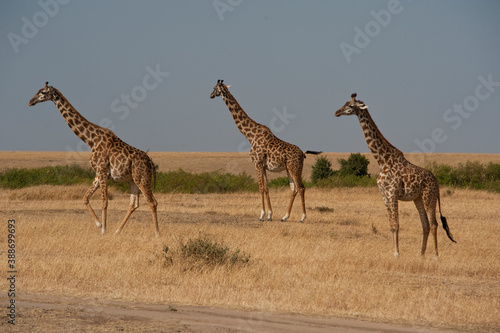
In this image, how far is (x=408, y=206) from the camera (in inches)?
947

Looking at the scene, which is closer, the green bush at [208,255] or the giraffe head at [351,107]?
the green bush at [208,255]

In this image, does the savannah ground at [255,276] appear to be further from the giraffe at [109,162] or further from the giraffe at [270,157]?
the giraffe at [270,157]

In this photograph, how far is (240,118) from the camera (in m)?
19.3

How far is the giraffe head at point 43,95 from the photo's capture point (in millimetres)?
15258

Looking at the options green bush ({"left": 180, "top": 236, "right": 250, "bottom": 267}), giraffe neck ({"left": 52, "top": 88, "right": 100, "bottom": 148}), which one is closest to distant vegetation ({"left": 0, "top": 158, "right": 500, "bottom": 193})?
giraffe neck ({"left": 52, "top": 88, "right": 100, "bottom": 148})

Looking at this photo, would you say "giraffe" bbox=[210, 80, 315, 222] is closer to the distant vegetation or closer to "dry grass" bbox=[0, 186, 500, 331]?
"dry grass" bbox=[0, 186, 500, 331]

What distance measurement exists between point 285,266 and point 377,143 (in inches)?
129

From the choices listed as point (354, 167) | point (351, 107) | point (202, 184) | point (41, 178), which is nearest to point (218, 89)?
point (351, 107)

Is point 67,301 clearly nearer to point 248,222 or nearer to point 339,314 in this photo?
point 339,314

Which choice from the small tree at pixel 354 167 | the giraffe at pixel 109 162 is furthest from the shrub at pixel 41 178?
the giraffe at pixel 109 162

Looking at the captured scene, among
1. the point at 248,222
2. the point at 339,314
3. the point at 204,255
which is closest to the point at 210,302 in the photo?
the point at 339,314

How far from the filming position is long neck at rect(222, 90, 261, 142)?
19219 mm

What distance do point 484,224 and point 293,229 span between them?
17.6 feet

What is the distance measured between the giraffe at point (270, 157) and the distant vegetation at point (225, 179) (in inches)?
408
